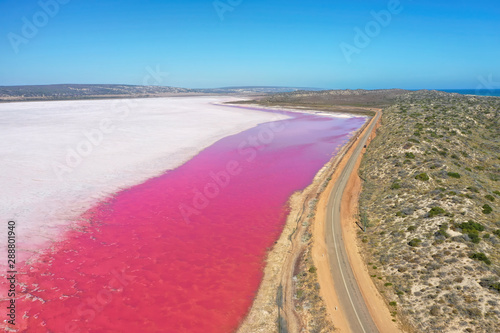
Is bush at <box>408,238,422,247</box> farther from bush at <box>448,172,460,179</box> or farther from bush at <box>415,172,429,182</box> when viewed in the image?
bush at <box>448,172,460,179</box>

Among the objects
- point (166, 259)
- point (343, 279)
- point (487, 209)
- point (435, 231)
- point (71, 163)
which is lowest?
point (166, 259)

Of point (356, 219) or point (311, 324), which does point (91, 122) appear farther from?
point (311, 324)

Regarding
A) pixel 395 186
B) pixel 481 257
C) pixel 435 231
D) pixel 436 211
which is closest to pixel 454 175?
pixel 395 186

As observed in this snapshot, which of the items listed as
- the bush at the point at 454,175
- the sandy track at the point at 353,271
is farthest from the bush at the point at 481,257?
the bush at the point at 454,175

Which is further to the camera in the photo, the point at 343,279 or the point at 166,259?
the point at 166,259

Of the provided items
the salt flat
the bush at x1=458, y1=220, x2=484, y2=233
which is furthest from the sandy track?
the salt flat

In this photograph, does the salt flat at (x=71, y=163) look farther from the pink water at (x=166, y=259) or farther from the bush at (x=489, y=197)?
the bush at (x=489, y=197)

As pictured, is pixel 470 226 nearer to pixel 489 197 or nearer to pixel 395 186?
pixel 489 197
